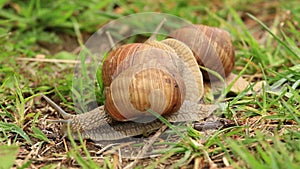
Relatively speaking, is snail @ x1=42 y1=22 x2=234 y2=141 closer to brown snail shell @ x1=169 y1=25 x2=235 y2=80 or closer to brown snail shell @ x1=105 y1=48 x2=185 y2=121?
brown snail shell @ x1=105 y1=48 x2=185 y2=121

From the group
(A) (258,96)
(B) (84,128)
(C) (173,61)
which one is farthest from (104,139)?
(A) (258,96)

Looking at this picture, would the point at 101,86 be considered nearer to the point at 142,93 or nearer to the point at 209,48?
the point at 142,93

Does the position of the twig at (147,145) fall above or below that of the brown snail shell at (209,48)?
below

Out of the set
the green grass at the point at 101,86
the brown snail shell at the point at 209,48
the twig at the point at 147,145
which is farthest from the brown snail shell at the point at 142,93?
the brown snail shell at the point at 209,48

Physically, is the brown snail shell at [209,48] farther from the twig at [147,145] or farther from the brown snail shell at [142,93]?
the twig at [147,145]

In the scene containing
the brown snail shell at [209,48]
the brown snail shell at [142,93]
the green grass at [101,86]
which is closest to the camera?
the green grass at [101,86]

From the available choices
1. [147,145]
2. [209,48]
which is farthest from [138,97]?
[209,48]

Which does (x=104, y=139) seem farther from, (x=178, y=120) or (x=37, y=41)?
(x=37, y=41)
